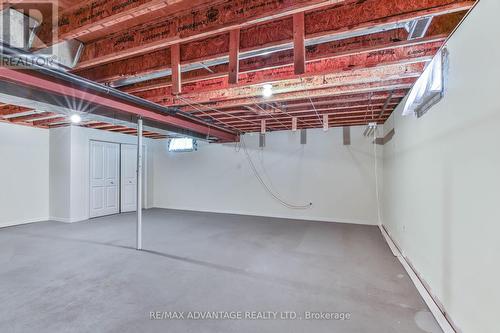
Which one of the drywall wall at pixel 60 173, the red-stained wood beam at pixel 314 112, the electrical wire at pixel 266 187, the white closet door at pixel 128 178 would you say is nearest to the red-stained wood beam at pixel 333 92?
the red-stained wood beam at pixel 314 112

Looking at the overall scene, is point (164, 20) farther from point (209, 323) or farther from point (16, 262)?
point (16, 262)

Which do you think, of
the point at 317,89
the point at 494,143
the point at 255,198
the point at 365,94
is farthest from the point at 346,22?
the point at 255,198

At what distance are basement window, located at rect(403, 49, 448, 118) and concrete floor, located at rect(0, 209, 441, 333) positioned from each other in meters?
1.90

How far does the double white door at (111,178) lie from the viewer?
638cm

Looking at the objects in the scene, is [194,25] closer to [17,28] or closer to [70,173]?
[17,28]

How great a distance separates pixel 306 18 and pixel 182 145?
6.03m

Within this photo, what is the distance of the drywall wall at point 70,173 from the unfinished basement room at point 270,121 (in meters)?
0.54

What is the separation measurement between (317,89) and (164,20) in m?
2.01

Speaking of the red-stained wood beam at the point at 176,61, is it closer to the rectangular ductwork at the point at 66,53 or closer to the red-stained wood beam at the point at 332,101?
the rectangular ductwork at the point at 66,53

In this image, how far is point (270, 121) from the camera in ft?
18.0

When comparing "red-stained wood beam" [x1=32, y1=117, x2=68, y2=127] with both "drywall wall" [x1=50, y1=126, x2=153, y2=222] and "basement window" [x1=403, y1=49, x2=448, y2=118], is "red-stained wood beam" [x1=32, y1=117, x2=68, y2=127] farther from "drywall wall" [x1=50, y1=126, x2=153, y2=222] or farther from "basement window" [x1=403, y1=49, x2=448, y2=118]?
"basement window" [x1=403, y1=49, x2=448, y2=118]

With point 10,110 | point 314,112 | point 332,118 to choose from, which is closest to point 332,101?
point 314,112

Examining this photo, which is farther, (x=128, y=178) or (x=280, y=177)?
(x=128, y=178)

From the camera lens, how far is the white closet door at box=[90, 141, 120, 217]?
6.34 m
